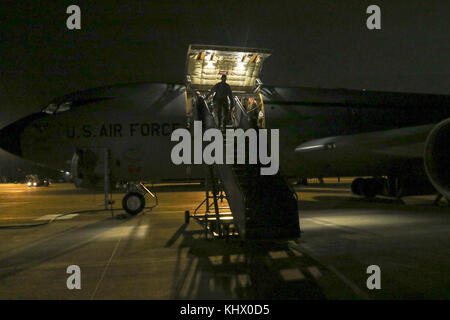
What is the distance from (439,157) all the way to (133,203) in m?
8.92

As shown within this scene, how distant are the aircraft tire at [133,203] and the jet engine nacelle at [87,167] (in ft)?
3.84

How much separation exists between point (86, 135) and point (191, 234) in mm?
5794

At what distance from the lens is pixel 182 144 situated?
1230 cm

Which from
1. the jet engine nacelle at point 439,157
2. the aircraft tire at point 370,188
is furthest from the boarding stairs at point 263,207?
the aircraft tire at point 370,188

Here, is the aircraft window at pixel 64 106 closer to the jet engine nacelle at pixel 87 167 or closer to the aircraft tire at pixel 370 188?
the jet engine nacelle at pixel 87 167

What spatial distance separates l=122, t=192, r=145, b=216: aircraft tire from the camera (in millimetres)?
11646

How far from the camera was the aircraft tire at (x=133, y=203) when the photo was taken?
38.2 ft

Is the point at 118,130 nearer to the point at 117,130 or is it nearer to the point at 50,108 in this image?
the point at 117,130

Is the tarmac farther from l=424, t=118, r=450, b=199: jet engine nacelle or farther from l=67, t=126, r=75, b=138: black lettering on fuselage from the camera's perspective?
l=67, t=126, r=75, b=138: black lettering on fuselage

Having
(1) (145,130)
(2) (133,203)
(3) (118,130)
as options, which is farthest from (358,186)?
(3) (118,130)

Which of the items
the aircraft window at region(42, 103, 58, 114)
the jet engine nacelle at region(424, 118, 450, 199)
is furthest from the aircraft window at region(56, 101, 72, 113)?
the jet engine nacelle at region(424, 118, 450, 199)

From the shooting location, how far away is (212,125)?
388 inches
